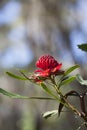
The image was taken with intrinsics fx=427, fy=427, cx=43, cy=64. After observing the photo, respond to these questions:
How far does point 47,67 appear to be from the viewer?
34.0 inches

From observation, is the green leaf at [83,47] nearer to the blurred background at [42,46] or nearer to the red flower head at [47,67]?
the red flower head at [47,67]

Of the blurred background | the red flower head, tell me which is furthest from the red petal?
the blurred background

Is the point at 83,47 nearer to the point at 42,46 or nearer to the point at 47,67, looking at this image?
the point at 47,67

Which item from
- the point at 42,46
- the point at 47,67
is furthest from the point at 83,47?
the point at 42,46

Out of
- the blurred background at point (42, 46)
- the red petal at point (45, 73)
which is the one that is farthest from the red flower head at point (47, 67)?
the blurred background at point (42, 46)

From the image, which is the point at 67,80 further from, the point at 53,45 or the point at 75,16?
the point at 75,16

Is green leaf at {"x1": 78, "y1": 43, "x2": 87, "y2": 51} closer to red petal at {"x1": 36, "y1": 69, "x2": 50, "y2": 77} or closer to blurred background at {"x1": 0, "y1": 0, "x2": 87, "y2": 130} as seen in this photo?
red petal at {"x1": 36, "y1": 69, "x2": 50, "y2": 77}

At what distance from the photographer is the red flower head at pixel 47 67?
84cm

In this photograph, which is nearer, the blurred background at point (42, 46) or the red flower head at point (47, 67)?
the red flower head at point (47, 67)

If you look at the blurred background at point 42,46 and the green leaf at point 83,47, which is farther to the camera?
the blurred background at point 42,46

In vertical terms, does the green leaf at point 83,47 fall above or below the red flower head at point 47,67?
above

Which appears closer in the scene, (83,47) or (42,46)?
(83,47)

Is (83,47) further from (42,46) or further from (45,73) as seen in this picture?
(42,46)

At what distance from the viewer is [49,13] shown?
17.1 feet
